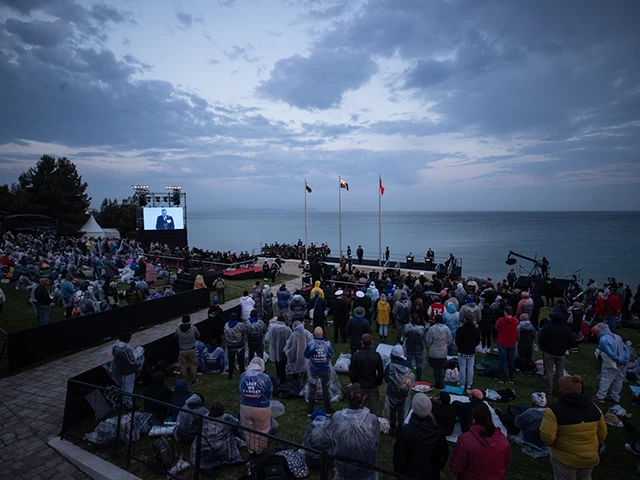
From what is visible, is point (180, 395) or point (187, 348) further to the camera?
point (187, 348)

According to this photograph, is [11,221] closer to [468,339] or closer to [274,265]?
[274,265]

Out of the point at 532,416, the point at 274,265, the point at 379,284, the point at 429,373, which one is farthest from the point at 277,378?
the point at 274,265

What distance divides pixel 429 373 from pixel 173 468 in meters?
5.91

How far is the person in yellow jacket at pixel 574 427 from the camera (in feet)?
11.7

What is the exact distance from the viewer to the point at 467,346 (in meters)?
7.04

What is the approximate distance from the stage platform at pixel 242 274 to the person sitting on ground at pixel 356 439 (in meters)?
18.8

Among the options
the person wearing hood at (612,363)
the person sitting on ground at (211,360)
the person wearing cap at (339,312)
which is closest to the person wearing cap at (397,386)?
the person wearing hood at (612,363)

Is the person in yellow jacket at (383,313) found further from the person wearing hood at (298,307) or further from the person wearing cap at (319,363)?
the person wearing cap at (319,363)

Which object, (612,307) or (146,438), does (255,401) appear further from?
(612,307)

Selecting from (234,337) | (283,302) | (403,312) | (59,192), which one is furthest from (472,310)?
(59,192)

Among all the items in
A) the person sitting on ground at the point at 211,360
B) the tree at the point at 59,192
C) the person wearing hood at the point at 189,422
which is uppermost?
the tree at the point at 59,192

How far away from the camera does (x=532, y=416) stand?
534 cm

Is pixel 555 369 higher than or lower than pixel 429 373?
higher

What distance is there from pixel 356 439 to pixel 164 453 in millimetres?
3064
